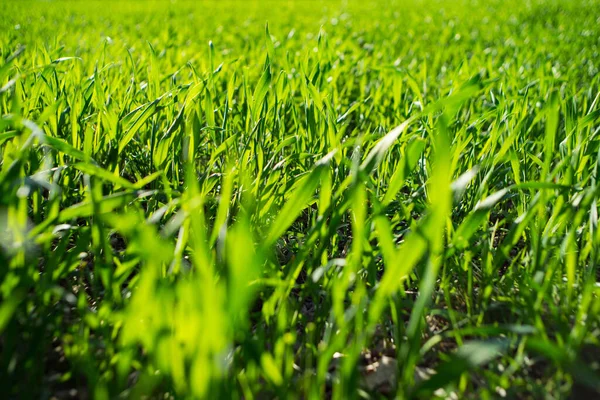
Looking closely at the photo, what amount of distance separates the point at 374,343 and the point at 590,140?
0.77 metres

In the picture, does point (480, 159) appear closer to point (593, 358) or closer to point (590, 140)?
point (590, 140)

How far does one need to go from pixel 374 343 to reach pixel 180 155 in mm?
765

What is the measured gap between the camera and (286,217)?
75 centimetres

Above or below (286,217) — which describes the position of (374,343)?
below

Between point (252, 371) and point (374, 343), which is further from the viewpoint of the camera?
point (374, 343)

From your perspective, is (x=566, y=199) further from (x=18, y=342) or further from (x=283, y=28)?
(x=283, y=28)

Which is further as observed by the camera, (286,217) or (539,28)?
(539,28)

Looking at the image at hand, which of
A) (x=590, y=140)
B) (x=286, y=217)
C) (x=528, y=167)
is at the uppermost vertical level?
(x=286, y=217)

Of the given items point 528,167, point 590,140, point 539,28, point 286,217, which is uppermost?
point 286,217

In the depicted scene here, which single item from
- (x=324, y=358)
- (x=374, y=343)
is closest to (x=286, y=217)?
(x=324, y=358)

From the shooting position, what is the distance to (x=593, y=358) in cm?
82

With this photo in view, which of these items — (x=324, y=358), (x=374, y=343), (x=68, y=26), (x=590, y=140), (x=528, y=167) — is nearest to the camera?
(x=324, y=358)

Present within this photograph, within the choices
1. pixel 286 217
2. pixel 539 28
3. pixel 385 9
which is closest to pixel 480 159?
pixel 286 217

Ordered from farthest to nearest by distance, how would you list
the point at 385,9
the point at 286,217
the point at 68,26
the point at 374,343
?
the point at 385,9 → the point at 68,26 → the point at 374,343 → the point at 286,217
